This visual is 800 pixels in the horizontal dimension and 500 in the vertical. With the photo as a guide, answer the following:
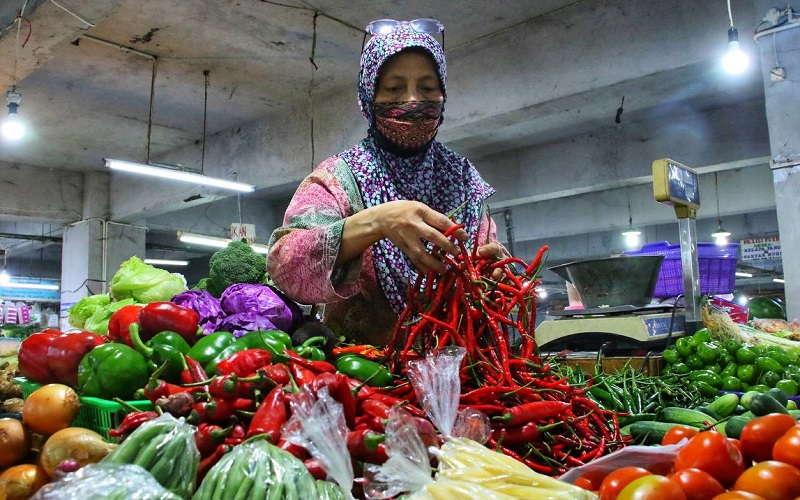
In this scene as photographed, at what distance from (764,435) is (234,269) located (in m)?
2.00

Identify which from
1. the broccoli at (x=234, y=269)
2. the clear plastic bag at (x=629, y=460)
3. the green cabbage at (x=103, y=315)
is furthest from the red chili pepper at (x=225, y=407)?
the green cabbage at (x=103, y=315)

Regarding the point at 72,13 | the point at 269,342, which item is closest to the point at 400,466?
the point at 269,342

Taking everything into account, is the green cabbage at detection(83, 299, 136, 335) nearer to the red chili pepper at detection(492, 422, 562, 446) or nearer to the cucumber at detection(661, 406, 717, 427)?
the red chili pepper at detection(492, 422, 562, 446)

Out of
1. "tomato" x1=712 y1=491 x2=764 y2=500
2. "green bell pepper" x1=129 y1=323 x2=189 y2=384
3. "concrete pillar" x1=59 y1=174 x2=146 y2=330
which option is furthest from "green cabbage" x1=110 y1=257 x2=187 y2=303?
"concrete pillar" x1=59 y1=174 x2=146 y2=330

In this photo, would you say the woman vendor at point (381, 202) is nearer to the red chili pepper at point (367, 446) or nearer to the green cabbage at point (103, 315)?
the red chili pepper at point (367, 446)

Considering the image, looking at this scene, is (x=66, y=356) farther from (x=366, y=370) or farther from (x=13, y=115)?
(x=13, y=115)

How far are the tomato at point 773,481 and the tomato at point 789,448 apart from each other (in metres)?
0.04

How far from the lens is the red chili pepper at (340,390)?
49.6 inches

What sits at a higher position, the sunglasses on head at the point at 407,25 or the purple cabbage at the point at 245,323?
the sunglasses on head at the point at 407,25

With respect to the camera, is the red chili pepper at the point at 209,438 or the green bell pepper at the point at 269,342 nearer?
the red chili pepper at the point at 209,438

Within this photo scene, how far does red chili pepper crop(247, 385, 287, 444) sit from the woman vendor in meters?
0.54

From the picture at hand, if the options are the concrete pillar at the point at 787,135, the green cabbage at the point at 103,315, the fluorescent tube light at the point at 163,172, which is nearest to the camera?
the green cabbage at the point at 103,315

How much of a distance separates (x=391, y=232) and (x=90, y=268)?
43.6 feet

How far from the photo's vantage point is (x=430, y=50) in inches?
85.8
